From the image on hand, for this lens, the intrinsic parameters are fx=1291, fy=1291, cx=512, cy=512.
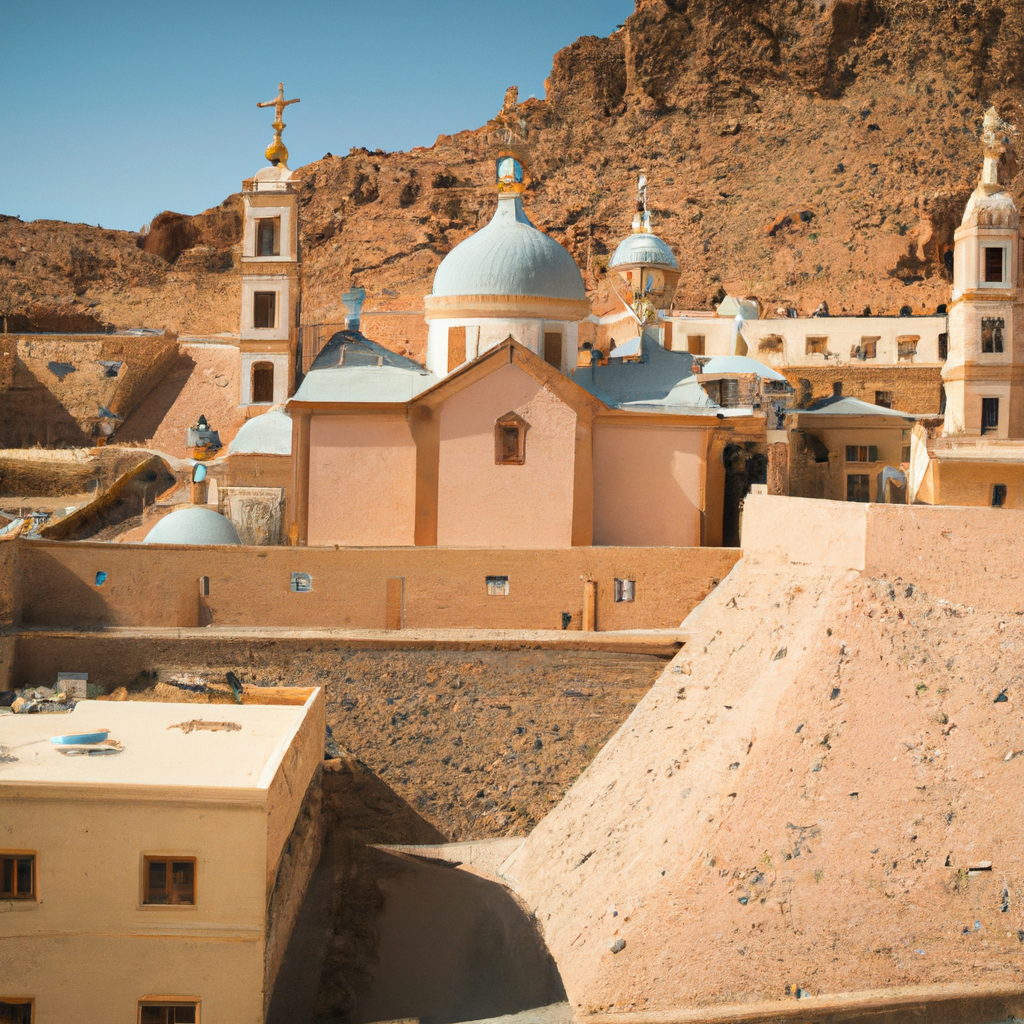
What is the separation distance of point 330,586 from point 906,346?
25.1 metres

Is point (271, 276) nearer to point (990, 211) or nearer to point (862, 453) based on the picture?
point (862, 453)

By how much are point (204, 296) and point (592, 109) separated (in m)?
20.1

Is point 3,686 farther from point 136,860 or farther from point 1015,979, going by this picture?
point 1015,979

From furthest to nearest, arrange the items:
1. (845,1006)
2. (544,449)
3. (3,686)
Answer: (544,449)
(3,686)
(845,1006)

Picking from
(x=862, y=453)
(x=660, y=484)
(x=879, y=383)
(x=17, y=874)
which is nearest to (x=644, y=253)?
(x=879, y=383)

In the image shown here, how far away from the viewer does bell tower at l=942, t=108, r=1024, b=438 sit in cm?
→ 2839

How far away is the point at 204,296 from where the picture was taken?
5312 cm

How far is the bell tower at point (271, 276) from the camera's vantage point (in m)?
24.1

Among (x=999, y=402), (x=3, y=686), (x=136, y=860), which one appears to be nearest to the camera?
(x=136, y=860)

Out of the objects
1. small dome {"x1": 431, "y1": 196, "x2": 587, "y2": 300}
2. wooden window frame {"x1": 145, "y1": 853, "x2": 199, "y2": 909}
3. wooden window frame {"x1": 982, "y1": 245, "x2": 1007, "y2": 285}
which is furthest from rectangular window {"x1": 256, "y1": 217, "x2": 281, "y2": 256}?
wooden window frame {"x1": 982, "y1": 245, "x2": 1007, "y2": 285}

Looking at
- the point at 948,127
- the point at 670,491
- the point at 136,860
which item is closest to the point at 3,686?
the point at 136,860

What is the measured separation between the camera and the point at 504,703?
57.7ft

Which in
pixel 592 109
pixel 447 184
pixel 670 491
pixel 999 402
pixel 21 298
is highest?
pixel 592 109

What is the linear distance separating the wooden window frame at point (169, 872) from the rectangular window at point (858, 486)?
20283mm
